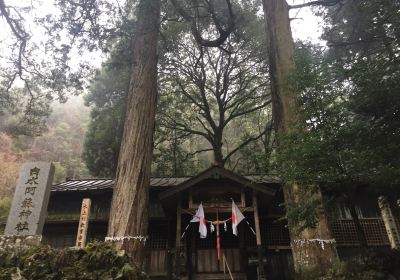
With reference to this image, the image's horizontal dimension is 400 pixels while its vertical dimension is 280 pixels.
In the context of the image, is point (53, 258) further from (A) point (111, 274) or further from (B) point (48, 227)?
(B) point (48, 227)

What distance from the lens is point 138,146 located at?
8102mm

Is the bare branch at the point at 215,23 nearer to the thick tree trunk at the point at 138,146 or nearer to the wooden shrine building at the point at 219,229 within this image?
the thick tree trunk at the point at 138,146

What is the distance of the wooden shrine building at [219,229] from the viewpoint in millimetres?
11227

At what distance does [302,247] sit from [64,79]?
31.9 feet

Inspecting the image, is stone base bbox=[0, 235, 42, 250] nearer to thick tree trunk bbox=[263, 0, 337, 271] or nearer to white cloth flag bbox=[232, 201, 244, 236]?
thick tree trunk bbox=[263, 0, 337, 271]

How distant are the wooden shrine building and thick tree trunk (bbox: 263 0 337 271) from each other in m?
3.56

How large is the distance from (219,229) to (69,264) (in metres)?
9.51

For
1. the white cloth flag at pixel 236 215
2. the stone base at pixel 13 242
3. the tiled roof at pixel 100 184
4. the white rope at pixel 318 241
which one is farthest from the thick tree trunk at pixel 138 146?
the tiled roof at pixel 100 184

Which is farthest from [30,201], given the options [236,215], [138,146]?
[236,215]

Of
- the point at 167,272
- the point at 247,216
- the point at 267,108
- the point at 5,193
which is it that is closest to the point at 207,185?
the point at 247,216

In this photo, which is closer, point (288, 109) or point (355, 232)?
point (288, 109)

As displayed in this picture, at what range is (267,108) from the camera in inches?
818

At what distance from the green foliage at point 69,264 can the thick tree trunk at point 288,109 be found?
4006mm

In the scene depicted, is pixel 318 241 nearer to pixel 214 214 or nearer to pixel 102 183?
pixel 214 214
